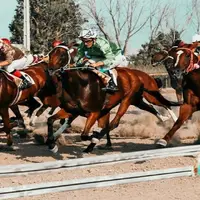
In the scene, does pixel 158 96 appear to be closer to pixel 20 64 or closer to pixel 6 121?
pixel 20 64

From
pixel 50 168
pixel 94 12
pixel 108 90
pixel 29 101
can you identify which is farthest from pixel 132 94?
pixel 94 12

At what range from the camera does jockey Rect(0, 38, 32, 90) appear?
35.7 ft

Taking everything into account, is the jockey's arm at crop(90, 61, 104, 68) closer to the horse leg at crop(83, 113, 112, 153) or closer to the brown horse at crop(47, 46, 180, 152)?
the brown horse at crop(47, 46, 180, 152)

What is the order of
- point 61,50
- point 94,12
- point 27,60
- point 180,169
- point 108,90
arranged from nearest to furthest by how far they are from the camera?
point 180,169, point 61,50, point 108,90, point 27,60, point 94,12

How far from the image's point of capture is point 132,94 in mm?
11773

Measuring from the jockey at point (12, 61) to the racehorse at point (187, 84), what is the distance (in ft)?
10.1

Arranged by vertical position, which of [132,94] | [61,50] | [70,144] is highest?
[61,50]

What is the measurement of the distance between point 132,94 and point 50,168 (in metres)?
4.61

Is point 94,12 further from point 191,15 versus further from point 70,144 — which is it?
point 70,144

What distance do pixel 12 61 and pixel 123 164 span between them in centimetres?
368

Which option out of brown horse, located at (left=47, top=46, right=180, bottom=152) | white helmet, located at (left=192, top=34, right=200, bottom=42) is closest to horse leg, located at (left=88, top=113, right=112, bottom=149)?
brown horse, located at (left=47, top=46, right=180, bottom=152)

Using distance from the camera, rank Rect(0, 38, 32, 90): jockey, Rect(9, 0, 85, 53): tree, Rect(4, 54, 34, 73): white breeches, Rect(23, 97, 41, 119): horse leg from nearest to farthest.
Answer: Rect(0, 38, 32, 90): jockey → Rect(4, 54, 34, 73): white breeches → Rect(23, 97, 41, 119): horse leg → Rect(9, 0, 85, 53): tree

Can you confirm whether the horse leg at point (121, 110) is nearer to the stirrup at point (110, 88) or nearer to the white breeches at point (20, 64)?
the stirrup at point (110, 88)

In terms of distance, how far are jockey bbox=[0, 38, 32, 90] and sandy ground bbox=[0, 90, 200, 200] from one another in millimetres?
1375
